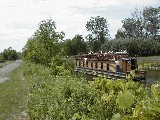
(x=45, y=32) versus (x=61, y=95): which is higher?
(x=45, y=32)

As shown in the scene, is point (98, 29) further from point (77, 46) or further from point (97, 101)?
point (97, 101)

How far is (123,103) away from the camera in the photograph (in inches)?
99.0

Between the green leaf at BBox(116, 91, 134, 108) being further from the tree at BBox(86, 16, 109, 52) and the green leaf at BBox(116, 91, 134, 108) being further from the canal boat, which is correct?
the tree at BBox(86, 16, 109, 52)

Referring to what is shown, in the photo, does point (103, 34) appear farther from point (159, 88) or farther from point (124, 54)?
point (159, 88)

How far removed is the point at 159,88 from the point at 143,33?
116 m

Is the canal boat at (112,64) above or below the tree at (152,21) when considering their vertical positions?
below

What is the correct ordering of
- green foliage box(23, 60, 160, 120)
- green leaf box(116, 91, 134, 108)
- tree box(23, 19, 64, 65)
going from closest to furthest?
green leaf box(116, 91, 134, 108) → green foliage box(23, 60, 160, 120) → tree box(23, 19, 64, 65)

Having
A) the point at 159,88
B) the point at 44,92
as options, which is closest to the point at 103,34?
the point at 44,92

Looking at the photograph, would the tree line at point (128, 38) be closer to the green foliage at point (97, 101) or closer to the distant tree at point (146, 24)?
the distant tree at point (146, 24)

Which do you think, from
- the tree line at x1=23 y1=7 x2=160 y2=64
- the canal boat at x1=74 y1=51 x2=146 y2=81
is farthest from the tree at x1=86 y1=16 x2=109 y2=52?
the canal boat at x1=74 y1=51 x2=146 y2=81

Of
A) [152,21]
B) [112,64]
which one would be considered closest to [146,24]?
[152,21]

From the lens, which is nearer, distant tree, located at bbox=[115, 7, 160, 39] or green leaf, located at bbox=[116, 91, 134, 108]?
green leaf, located at bbox=[116, 91, 134, 108]

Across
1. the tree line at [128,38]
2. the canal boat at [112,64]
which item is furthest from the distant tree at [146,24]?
the canal boat at [112,64]

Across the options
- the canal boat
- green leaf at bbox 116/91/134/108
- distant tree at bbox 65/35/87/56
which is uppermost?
distant tree at bbox 65/35/87/56
